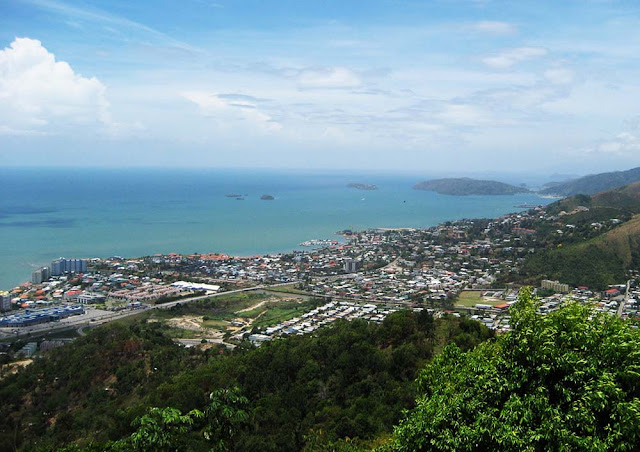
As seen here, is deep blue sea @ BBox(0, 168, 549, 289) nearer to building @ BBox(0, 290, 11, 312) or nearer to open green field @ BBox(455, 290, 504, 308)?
building @ BBox(0, 290, 11, 312)

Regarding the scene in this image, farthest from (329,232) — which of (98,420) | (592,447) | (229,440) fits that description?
(592,447)

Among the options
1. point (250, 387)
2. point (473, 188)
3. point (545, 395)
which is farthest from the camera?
point (473, 188)

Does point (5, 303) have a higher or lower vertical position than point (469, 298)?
lower

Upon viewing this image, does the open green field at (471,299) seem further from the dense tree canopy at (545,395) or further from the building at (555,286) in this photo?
the dense tree canopy at (545,395)

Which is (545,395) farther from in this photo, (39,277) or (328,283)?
(39,277)

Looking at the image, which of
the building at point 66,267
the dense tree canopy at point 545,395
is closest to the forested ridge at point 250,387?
the dense tree canopy at point 545,395

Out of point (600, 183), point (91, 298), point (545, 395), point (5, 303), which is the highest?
point (600, 183)

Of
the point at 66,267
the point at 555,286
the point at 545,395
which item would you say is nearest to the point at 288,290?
the point at 555,286
